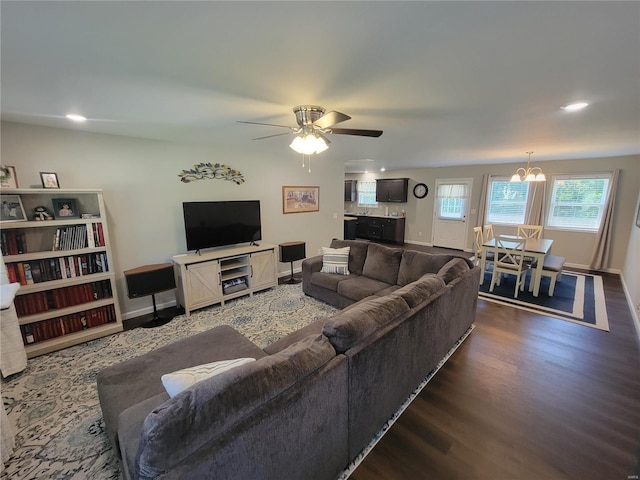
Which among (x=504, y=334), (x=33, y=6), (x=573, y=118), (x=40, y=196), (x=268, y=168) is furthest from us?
(x=268, y=168)

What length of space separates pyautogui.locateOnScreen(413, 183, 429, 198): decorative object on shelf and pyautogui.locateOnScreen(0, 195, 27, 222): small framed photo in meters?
8.02

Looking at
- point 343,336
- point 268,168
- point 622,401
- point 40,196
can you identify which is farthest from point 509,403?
point 40,196

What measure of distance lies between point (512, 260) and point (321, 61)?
13.7 ft

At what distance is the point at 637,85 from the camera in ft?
5.55

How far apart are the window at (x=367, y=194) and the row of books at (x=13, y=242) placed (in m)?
8.20

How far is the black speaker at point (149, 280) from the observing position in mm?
3064

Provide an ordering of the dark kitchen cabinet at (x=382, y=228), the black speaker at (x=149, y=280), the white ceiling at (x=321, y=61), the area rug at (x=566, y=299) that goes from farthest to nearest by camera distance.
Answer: the dark kitchen cabinet at (x=382, y=228) < the area rug at (x=566, y=299) < the black speaker at (x=149, y=280) < the white ceiling at (x=321, y=61)

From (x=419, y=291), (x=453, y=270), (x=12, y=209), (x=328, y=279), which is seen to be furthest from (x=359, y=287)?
(x=12, y=209)

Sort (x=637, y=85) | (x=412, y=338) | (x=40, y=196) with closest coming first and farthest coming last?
(x=637, y=85), (x=412, y=338), (x=40, y=196)

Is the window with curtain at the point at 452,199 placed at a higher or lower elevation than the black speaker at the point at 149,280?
higher

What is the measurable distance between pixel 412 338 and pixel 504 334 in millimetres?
1822

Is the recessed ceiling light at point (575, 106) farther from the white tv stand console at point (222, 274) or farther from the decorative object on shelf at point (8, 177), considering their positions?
the decorative object on shelf at point (8, 177)

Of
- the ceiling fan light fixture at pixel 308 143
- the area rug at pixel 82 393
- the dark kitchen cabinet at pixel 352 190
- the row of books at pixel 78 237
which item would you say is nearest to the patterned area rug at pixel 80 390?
the area rug at pixel 82 393

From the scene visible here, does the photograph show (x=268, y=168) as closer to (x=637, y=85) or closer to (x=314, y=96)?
(x=314, y=96)
